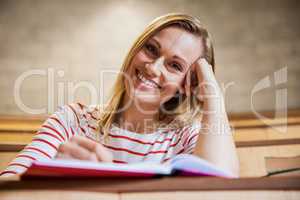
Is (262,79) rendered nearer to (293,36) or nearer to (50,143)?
(293,36)

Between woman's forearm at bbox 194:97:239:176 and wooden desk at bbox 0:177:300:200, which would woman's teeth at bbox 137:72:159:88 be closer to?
woman's forearm at bbox 194:97:239:176

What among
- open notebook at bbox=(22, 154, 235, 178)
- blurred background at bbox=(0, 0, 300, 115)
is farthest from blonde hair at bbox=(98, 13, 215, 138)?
open notebook at bbox=(22, 154, 235, 178)

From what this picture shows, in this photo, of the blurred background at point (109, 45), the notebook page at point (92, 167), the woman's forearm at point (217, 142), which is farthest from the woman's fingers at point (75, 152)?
the blurred background at point (109, 45)

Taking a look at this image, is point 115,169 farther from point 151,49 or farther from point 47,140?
point 151,49

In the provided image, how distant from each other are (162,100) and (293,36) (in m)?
0.72

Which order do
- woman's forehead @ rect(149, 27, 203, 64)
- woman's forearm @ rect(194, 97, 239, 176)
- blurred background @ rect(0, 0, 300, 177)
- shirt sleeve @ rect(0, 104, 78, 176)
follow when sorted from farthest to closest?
1. blurred background @ rect(0, 0, 300, 177)
2. woman's forehead @ rect(149, 27, 203, 64)
3. shirt sleeve @ rect(0, 104, 78, 176)
4. woman's forearm @ rect(194, 97, 239, 176)

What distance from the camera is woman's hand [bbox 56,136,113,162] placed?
0.68 m

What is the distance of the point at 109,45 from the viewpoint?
Result: 1.66 meters

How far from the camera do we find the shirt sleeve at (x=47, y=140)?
1019mm

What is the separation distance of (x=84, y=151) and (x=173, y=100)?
74cm

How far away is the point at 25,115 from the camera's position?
5.19 ft

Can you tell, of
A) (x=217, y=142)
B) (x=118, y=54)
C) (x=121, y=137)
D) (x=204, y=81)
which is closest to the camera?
(x=217, y=142)

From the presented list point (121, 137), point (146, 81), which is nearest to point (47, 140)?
point (121, 137)

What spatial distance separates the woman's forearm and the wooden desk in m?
0.30
